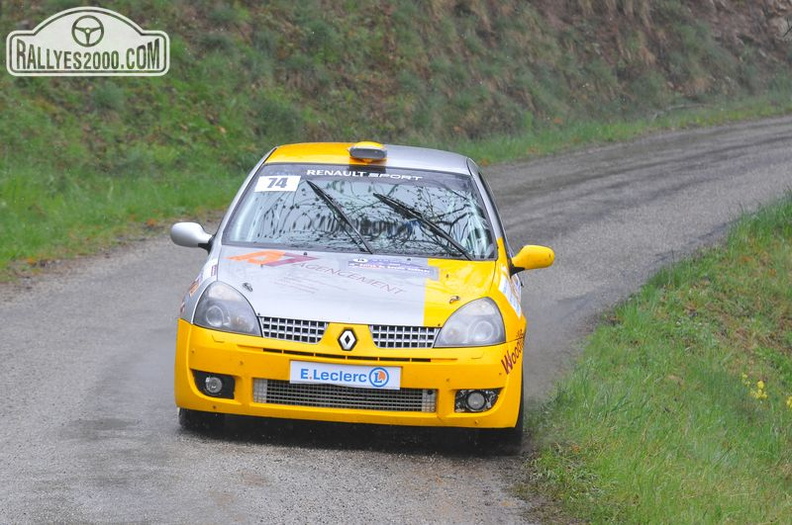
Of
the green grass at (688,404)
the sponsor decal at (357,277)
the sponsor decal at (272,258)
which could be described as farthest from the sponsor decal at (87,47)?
the sponsor decal at (357,277)

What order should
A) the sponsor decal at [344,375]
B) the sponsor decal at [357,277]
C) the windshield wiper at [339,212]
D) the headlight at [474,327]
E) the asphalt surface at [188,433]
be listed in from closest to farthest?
the asphalt surface at [188,433]
the sponsor decal at [344,375]
the headlight at [474,327]
the sponsor decal at [357,277]
the windshield wiper at [339,212]

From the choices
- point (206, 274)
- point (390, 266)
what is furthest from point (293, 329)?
point (390, 266)

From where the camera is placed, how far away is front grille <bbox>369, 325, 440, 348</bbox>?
675 centimetres

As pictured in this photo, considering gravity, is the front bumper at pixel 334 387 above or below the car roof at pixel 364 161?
below

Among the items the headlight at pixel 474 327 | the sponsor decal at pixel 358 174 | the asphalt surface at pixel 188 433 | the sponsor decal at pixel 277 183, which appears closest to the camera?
the asphalt surface at pixel 188 433

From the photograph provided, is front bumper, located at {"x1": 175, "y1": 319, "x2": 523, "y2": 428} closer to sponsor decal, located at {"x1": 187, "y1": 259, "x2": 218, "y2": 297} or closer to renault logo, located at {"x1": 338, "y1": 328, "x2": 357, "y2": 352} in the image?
renault logo, located at {"x1": 338, "y1": 328, "x2": 357, "y2": 352}

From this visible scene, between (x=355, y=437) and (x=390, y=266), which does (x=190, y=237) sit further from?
(x=355, y=437)

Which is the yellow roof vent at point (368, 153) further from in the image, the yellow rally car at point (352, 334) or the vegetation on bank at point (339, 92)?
the vegetation on bank at point (339, 92)

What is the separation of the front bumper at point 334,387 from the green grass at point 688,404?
0.55 meters

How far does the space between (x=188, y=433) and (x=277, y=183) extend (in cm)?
189

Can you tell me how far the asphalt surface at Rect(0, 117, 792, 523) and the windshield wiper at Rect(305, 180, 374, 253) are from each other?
108 cm

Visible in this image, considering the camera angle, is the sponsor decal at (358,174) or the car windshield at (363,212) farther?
the sponsor decal at (358,174)

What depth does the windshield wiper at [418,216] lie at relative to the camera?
7.87m

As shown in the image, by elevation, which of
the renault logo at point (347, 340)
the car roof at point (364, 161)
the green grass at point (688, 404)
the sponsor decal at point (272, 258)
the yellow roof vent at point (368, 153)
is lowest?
the green grass at point (688, 404)
